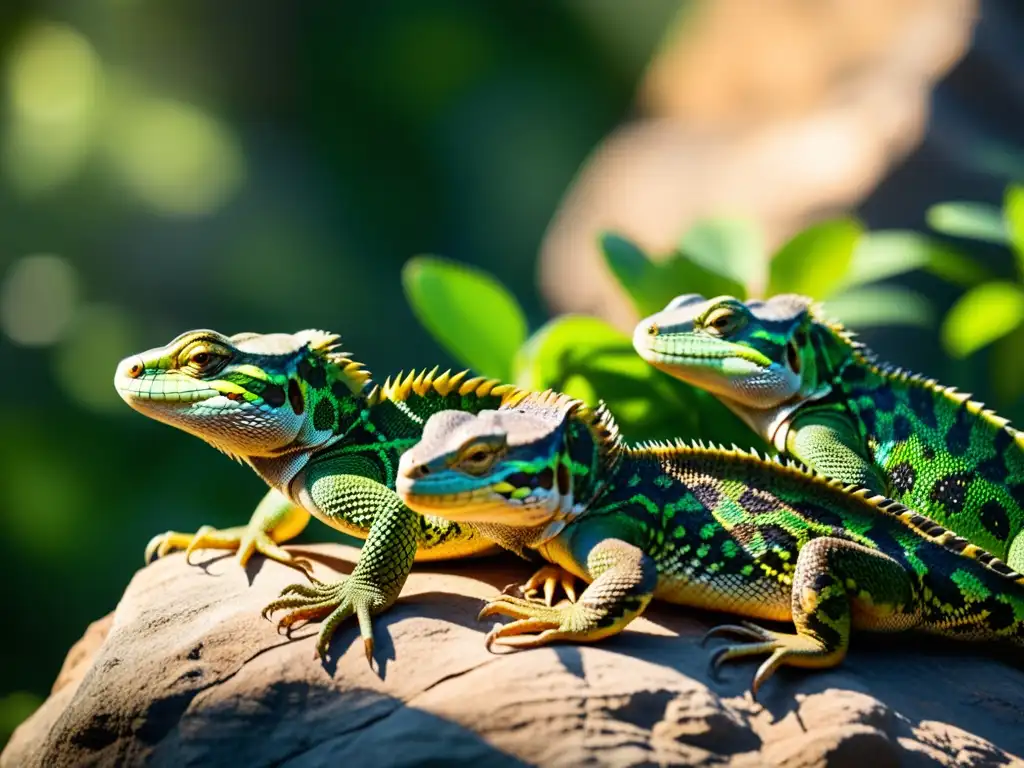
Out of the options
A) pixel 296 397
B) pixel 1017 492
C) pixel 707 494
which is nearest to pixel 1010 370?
pixel 1017 492

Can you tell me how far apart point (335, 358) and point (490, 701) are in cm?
116

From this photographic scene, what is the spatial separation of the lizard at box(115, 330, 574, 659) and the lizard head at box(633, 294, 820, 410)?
2.01ft

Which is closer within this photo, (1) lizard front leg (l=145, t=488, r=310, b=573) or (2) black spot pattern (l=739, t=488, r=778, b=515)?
(2) black spot pattern (l=739, t=488, r=778, b=515)

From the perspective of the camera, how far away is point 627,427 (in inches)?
138

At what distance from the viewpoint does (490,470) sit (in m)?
2.27

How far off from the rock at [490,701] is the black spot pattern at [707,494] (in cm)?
29

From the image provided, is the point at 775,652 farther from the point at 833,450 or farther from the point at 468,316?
the point at 468,316

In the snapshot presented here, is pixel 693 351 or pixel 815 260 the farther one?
pixel 815 260

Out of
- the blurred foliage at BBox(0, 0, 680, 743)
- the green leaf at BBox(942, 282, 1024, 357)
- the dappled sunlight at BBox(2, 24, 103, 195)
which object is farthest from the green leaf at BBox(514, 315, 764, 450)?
the dappled sunlight at BBox(2, 24, 103, 195)

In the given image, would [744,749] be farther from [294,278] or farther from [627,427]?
[294,278]

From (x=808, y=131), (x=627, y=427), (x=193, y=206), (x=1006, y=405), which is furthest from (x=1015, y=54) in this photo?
(x=193, y=206)

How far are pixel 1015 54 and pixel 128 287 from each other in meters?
5.92

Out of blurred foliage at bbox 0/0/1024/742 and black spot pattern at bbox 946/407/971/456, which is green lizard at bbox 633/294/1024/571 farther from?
blurred foliage at bbox 0/0/1024/742

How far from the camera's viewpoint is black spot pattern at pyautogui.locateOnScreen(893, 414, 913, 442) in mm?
3199
